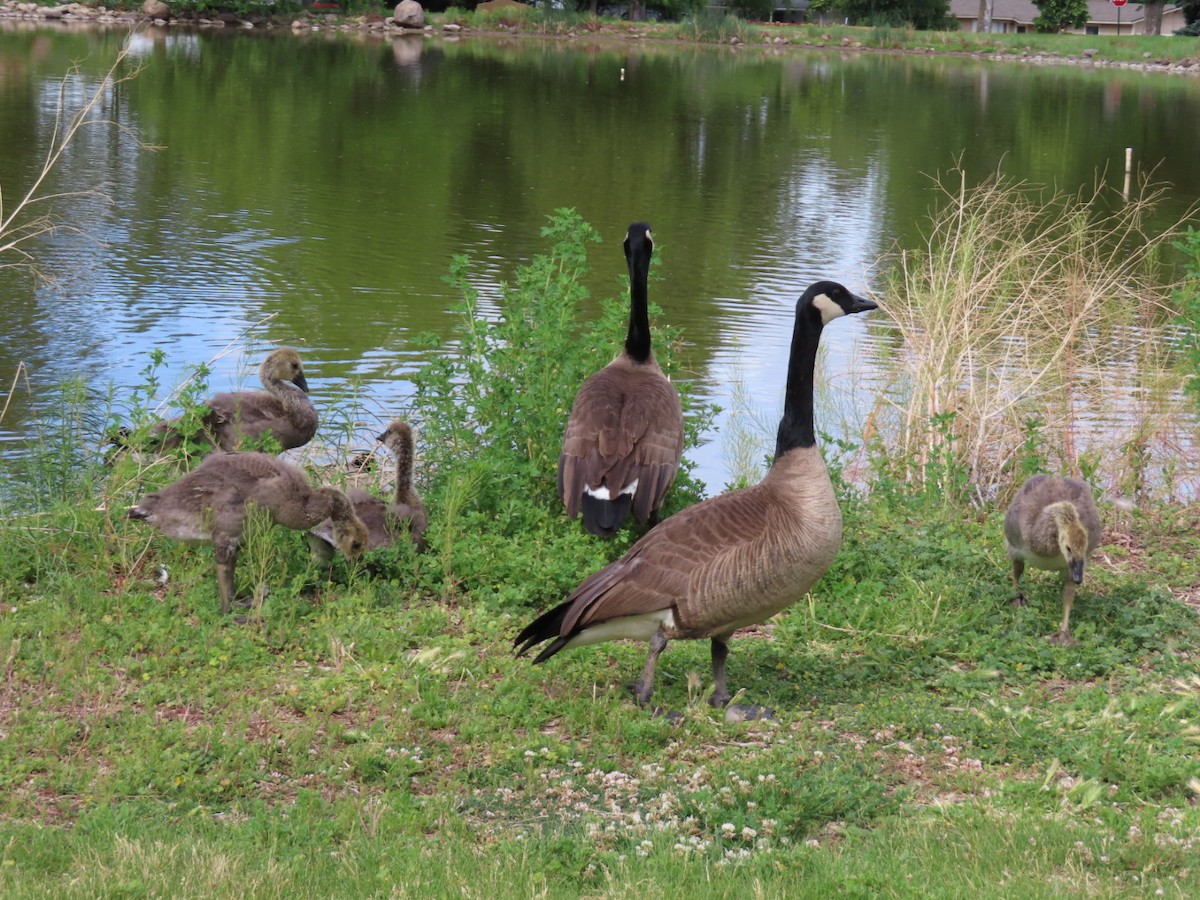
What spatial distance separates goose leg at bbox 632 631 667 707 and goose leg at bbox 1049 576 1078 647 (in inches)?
90.7

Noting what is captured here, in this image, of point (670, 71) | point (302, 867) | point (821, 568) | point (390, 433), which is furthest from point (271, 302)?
point (670, 71)

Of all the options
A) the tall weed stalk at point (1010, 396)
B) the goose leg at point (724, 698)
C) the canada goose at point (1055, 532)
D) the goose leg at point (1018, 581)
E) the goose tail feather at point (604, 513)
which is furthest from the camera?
the tall weed stalk at point (1010, 396)

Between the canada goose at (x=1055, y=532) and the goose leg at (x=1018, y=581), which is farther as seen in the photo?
the goose leg at (x=1018, y=581)

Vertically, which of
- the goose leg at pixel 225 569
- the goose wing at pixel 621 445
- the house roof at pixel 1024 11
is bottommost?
the goose leg at pixel 225 569

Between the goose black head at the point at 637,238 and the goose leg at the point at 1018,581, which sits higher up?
the goose black head at the point at 637,238

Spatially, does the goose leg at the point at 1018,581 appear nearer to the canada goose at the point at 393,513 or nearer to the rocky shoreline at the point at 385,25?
the canada goose at the point at 393,513

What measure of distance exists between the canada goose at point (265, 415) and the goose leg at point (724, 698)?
3914 mm

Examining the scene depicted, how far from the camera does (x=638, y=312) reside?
29.2ft

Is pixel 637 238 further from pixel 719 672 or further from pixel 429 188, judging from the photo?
pixel 429 188

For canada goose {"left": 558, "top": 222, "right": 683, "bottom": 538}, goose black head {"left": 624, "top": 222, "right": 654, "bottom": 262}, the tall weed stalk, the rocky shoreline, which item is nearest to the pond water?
goose black head {"left": 624, "top": 222, "right": 654, "bottom": 262}

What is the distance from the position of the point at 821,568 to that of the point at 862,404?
305 inches

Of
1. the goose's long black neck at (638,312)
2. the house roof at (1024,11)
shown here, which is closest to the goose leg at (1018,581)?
the goose's long black neck at (638,312)

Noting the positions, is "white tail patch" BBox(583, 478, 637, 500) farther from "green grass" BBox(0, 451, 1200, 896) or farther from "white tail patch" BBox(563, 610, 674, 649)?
"white tail patch" BBox(563, 610, 674, 649)

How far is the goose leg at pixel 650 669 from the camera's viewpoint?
6062 millimetres
